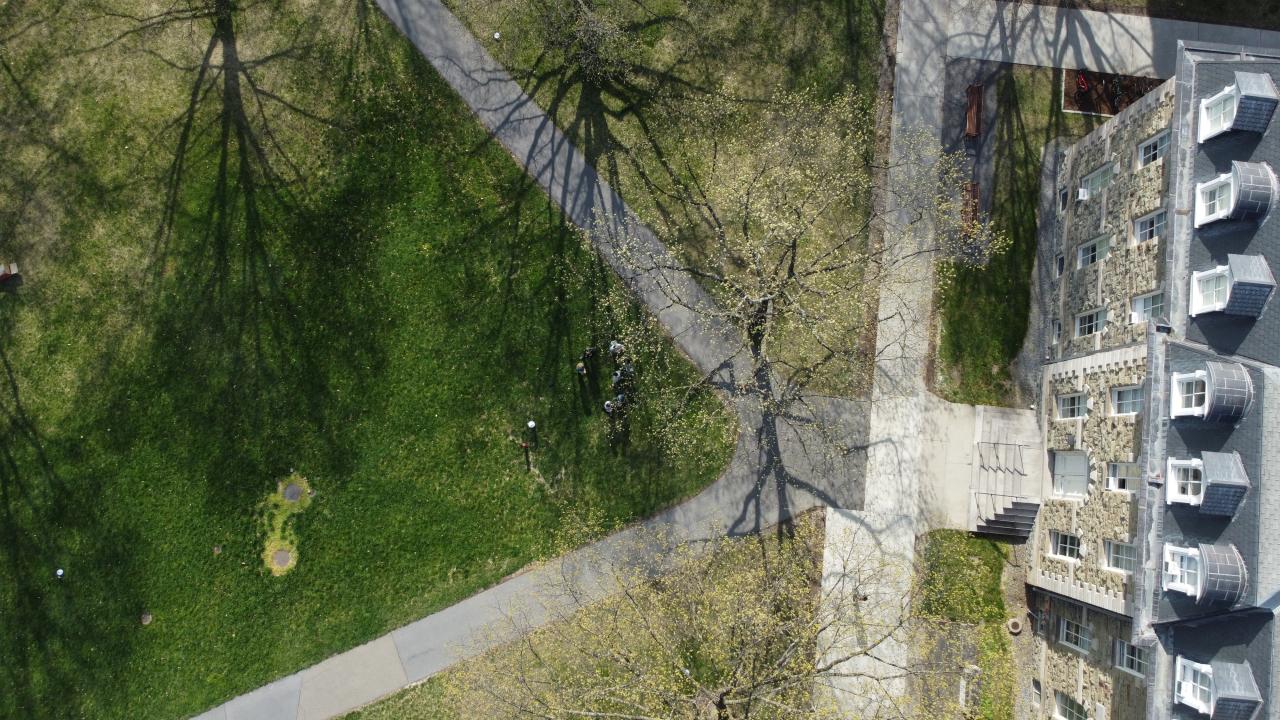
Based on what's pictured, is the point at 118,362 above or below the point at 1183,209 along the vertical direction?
below

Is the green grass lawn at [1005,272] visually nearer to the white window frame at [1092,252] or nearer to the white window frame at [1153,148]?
the white window frame at [1092,252]

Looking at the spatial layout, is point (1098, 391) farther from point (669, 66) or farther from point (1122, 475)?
point (669, 66)

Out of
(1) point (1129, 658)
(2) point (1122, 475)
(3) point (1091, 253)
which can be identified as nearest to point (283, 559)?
(1) point (1129, 658)

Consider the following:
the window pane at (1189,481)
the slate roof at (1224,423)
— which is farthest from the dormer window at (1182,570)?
the window pane at (1189,481)

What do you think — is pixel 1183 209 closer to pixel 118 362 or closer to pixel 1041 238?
pixel 1041 238

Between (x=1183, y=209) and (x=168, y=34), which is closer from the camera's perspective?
(x=1183, y=209)

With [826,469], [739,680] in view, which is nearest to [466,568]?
[739,680]

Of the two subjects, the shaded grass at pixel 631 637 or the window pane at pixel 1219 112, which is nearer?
the window pane at pixel 1219 112
